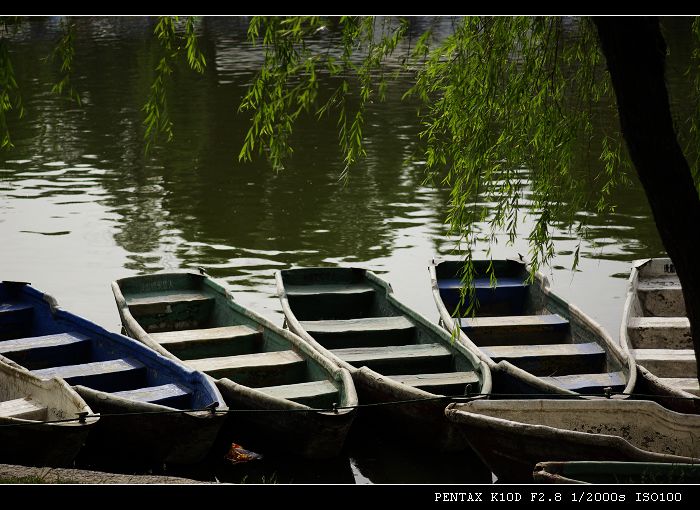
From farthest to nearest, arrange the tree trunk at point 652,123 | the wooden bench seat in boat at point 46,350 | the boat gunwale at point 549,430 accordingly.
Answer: the wooden bench seat in boat at point 46,350, the boat gunwale at point 549,430, the tree trunk at point 652,123

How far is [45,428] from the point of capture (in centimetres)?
870

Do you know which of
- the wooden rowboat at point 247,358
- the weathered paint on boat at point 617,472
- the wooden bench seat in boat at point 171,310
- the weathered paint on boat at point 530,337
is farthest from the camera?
the wooden bench seat in boat at point 171,310

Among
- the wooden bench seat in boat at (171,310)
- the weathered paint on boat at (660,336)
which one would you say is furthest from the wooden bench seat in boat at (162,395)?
the weathered paint on boat at (660,336)

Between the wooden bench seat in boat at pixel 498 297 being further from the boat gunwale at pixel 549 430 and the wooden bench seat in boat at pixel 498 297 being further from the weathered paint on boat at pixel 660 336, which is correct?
the boat gunwale at pixel 549 430

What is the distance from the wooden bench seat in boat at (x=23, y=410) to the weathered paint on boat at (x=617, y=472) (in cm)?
431

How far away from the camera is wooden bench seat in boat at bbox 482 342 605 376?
1092cm

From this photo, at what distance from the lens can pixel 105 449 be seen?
9.41 meters

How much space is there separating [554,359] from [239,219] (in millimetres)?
9646

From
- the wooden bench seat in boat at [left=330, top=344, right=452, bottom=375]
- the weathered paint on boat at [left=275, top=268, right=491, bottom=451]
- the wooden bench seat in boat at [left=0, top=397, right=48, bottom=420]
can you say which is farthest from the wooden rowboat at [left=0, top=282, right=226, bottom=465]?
the wooden bench seat in boat at [left=330, top=344, right=452, bottom=375]

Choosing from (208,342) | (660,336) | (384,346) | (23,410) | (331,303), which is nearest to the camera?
(23,410)

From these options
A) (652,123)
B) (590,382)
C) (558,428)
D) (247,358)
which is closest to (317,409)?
(247,358)

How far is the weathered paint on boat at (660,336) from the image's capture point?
32.7ft

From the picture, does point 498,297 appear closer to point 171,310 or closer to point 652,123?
point 171,310

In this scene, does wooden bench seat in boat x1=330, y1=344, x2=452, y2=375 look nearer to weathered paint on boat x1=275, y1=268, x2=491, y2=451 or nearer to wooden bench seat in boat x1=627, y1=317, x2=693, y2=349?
weathered paint on boat x1=275, y1=268, x2=491, y2=451
